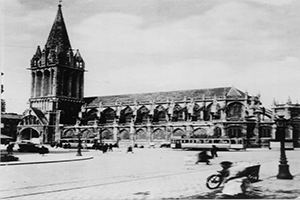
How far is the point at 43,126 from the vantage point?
234 feet

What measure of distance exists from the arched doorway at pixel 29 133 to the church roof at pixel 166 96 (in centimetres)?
1217

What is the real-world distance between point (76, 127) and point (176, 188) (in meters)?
61.5

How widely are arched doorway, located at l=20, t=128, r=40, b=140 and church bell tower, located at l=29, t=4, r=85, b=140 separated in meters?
3.15

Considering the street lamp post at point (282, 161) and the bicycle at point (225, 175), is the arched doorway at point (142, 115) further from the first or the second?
the bicycle at point (225, 175)

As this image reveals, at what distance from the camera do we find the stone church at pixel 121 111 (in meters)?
57.6

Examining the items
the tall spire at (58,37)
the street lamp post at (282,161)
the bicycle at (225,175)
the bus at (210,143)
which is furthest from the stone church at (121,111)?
the bicycle at (225,175)

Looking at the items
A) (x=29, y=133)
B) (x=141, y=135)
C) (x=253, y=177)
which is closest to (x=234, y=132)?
(x=141, y=135)

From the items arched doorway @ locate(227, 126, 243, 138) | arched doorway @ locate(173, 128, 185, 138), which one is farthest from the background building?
arched doorway @ locate(227, 126, 243, 138)

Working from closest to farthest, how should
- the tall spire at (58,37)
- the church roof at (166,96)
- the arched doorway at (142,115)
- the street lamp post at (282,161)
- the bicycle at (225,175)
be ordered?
the bicycle at (225,175) < the street lamp post at (282,161) < the church roof at (166,96) < the arched doorway at (142,115) < the tall spire at (58,37)

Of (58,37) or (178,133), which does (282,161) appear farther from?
(58,37)

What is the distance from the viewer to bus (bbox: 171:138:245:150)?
4730 cm

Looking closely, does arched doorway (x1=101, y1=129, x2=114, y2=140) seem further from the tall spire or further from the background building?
the tall spire

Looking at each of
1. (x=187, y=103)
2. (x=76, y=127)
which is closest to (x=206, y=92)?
(x=187, y=103)

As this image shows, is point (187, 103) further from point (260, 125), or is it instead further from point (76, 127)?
point (76, 127)
